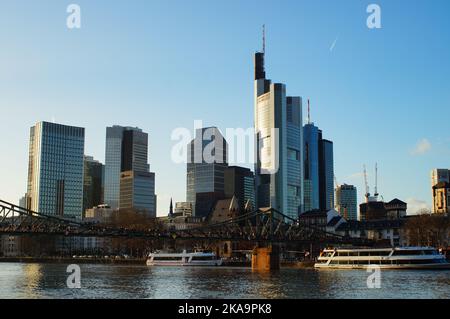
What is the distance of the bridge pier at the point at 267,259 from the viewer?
123431mm

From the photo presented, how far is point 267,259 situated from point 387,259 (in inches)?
886

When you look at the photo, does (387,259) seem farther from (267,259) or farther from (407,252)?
(267,259)

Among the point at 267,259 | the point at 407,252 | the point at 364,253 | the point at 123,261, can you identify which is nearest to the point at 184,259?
the point at 123,261

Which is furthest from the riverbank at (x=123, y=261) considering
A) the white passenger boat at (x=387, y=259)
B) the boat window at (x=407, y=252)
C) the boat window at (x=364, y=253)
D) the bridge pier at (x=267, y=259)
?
the boat window at (x=407, y=252)

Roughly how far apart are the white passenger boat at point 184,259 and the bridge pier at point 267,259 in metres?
29.9

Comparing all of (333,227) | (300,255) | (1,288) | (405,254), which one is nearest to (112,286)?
(1,288)

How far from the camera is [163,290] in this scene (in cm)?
6931

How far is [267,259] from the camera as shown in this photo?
125 metres

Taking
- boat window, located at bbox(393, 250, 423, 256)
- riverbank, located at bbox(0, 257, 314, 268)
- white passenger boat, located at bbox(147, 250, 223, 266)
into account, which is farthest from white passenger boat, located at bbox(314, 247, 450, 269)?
white passenger boat, located at bbox(147, 250, 223, 266)

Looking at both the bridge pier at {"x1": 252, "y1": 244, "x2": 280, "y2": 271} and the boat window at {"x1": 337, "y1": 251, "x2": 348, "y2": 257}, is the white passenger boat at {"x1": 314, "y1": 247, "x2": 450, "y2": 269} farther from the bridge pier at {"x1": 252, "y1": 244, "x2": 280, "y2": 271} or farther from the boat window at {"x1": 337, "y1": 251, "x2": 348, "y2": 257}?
the bridge pier at {"x1": 252, "y1": 244, "x2": 280, "y2": 271}

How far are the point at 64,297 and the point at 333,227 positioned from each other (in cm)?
14680

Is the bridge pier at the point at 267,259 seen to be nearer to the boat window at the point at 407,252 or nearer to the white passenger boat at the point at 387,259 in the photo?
the white passenger boat at the point at 387,259
